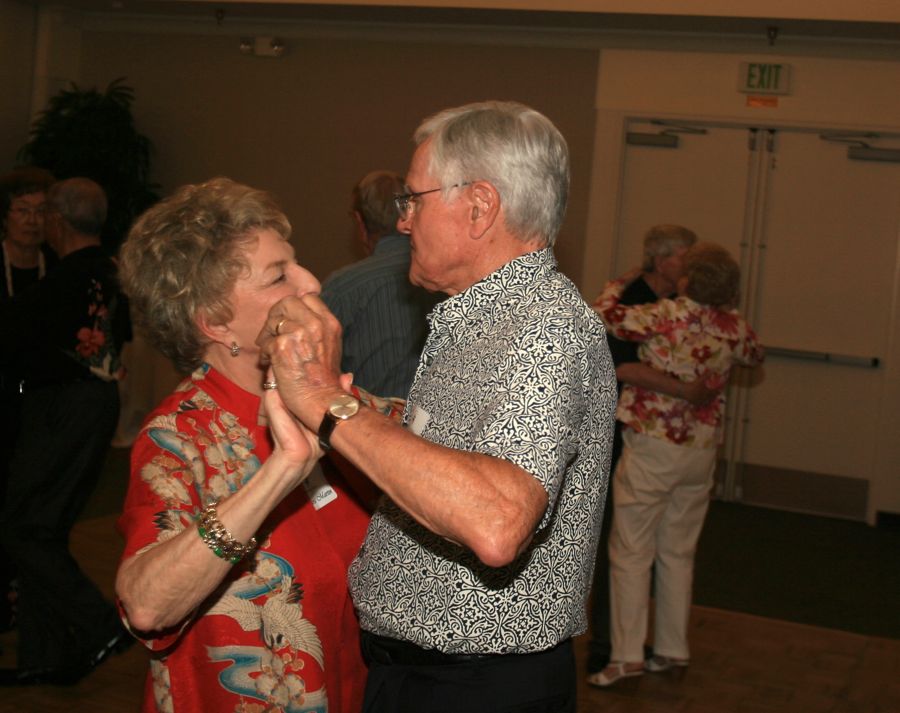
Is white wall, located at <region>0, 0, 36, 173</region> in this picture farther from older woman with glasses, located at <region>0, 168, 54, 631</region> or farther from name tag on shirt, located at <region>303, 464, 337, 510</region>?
name tag on shirt, located at <region>303, 464, 337, 510</region>

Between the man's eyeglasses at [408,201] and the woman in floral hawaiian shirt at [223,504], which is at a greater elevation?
the man's eyeglasses at [408,201]

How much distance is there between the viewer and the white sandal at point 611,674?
446 centimetres

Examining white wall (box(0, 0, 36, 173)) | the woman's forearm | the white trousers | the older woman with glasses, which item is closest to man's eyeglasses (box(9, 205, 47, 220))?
the older woman with glasses

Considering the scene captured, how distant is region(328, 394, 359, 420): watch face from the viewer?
1.41 meters

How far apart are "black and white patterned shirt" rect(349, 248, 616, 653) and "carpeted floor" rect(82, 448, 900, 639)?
4241 millimetres

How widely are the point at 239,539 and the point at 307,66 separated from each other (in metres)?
8.34

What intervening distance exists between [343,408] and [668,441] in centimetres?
314

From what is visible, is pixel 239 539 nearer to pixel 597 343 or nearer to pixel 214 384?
pixel 214 384

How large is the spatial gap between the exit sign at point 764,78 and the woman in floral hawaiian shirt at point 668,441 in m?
4.09

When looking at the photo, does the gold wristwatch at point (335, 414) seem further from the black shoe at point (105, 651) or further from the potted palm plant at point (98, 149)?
the potted palm plant at point (98, 149)

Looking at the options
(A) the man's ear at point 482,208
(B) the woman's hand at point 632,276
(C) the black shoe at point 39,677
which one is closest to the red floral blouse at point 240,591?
(A) the man's ear at point 482,208

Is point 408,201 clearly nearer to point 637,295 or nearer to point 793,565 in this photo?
point 637,295

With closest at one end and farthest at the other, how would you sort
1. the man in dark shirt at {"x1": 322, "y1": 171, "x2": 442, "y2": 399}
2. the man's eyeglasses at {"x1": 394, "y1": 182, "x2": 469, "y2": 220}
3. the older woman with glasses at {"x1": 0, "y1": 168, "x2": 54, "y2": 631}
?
the man's eyeglasses at {"x1": 394, "y1": 182, "x2": 469, "y2": 220}
the man in dark shirt at {"x1": 322, "y1": 171, "x2": 442, "y2": 399}
the older woman with glasses at {"x1": 0, "y1": 168, "x2": 54, "y2": 631}

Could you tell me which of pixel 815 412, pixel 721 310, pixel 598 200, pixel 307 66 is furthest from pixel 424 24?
pixel 721 310
